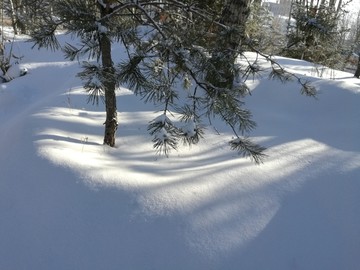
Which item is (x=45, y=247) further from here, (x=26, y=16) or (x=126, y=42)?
(x=26, y=16)

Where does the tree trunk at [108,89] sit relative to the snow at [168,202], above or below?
above

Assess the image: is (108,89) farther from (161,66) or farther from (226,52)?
(226,52)

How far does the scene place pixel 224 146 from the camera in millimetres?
3383

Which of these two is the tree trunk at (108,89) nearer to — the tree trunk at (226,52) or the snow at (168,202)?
the snow at (168,202)

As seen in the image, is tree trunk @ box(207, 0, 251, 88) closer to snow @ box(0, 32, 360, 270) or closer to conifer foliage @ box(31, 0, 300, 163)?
conifer foliage @ box(31, 0, 300, 163)

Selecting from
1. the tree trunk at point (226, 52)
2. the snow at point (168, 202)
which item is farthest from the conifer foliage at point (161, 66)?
the snow at point (168, 202)

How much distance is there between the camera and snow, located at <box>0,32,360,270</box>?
197 cm

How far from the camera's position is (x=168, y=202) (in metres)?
2.24

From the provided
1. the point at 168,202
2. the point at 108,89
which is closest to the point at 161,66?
the point at 108,89

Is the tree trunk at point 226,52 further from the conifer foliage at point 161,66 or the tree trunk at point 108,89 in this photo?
the tree trunk at point 108,89

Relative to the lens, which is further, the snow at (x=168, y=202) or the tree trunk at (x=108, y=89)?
the tree trunk at (x=108, y=89)

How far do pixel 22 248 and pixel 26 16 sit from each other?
1.97 metres

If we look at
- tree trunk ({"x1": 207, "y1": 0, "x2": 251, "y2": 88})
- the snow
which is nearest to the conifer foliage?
tree trunk ({"x1": 207, "y1": 0, "x2": 251, "y2": 88})

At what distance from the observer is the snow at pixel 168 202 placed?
197 centimetres
